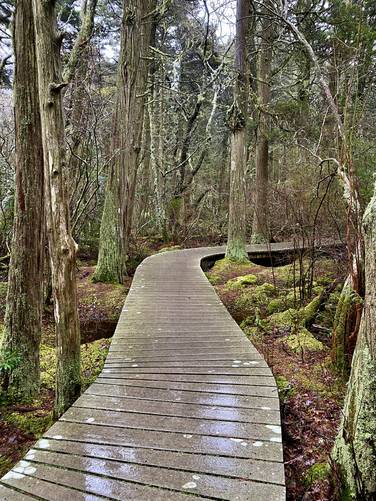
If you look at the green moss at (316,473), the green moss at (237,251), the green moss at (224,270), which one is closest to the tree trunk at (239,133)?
the green moss at (237,251)

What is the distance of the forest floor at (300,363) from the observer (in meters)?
2.75

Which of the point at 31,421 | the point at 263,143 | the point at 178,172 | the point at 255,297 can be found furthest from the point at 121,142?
the point at 178,172

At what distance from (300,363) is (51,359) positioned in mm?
3276

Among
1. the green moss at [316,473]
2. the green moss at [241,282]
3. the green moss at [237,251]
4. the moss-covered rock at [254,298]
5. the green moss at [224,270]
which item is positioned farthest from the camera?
the green moss at [237,251]

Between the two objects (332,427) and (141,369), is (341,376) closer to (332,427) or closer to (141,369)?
(332,427)

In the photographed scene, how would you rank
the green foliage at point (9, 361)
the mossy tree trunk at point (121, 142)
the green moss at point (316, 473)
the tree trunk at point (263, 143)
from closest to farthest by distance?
the green moss at point (316, 473)
the green foliage at point (9, 361)
the mossy tree trunk at point (121, 142)
the tree trunk at point (263, 143)

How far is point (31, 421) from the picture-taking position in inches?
156

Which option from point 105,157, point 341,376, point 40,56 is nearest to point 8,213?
point 105,157

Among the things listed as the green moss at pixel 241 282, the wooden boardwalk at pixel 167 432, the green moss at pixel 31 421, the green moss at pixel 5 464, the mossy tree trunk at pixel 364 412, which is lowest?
the green moss at pixel 5 464

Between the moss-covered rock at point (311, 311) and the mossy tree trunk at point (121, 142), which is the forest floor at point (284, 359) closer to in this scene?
the moss-covered rock at point (311, 311)

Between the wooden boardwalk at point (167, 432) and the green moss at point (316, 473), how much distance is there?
305 mm

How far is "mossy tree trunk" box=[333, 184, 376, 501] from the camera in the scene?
215 centimetres

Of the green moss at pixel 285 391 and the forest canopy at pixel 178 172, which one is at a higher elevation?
the forest canopy at pixel 178 172

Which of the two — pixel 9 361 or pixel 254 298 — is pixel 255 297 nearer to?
pixel 254 298
